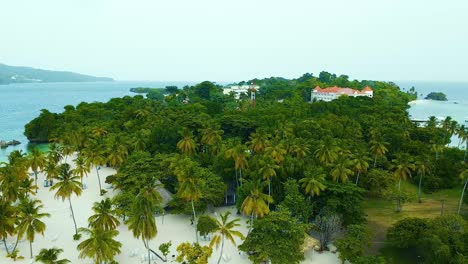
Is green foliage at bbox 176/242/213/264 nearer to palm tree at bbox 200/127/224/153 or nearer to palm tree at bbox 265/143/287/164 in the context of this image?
palm tree at bbox 265/143/287/164

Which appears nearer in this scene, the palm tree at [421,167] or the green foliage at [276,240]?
the green foliage at [276,240]

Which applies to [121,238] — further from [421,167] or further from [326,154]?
[421,167]

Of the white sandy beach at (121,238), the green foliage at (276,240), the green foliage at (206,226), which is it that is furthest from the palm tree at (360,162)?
the green foliage at (206,226)

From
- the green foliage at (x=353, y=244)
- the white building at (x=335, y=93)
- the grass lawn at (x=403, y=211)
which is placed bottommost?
the grass lawn at (x=403, y=211)

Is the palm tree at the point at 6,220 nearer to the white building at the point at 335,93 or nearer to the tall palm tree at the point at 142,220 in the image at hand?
the tall palm tree at the point at 142,220

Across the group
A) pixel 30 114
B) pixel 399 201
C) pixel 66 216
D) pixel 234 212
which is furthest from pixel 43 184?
pixel 30 114

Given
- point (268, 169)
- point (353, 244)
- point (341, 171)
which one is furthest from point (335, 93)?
point (353, 244)
